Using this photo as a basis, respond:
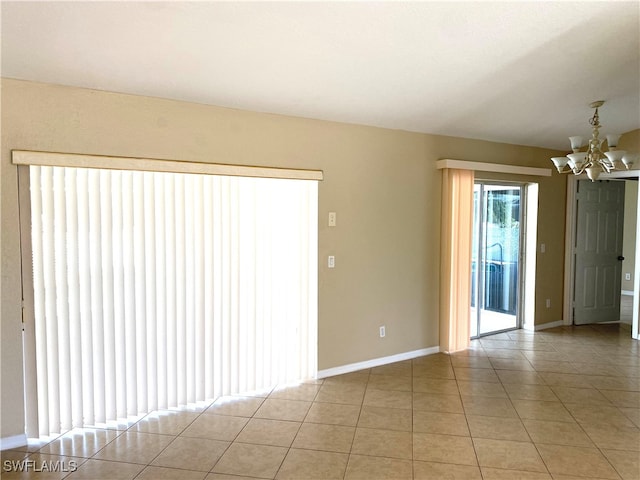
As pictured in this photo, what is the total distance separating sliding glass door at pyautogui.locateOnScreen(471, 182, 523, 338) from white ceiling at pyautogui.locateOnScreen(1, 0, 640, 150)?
66.4 inches

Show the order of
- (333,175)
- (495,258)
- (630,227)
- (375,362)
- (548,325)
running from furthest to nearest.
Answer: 1. (630,227)
2. (548,325)
3. (495,258)
4. (375,362)
5. (333,175)

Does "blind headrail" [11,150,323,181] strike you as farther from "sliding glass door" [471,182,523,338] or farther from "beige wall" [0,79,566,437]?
"sliding glass door" [471,182,523,338]

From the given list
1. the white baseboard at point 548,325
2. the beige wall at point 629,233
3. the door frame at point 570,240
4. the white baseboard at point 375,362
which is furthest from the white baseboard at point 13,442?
the beige wall at point 629,233

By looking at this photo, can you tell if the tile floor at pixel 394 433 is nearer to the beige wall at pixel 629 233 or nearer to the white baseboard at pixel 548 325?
the white baseboard at pixel 548 325

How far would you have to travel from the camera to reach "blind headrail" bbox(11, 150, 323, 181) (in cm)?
269

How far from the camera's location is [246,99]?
130 inches

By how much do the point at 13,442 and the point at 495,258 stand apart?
5272 millimetres

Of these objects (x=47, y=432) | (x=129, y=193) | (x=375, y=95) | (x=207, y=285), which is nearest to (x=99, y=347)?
(x=47, y=432)

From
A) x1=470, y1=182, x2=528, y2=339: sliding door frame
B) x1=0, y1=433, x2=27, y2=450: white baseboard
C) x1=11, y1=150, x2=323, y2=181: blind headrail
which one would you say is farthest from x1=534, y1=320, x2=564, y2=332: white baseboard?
x1=0, y1=433, x2=27, y2=450: white baseboard

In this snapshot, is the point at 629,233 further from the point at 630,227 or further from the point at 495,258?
the point at 495,258

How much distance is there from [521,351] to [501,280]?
3.63ft

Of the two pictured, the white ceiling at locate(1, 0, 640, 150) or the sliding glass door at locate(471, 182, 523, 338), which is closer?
the white ceiling at locate(1, 0, 640, 150)

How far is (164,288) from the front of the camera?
3.21 meters

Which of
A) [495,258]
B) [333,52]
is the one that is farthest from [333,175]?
[495,258]
